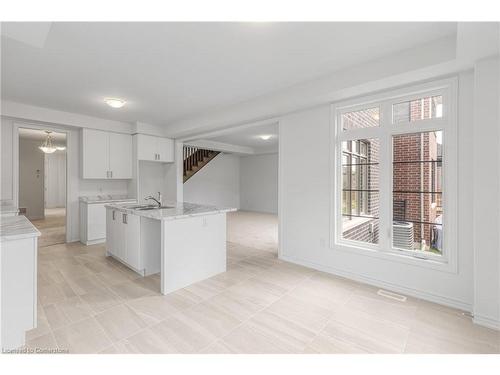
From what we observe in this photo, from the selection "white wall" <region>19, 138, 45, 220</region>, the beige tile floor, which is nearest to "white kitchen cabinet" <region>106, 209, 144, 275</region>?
the beige tile floor

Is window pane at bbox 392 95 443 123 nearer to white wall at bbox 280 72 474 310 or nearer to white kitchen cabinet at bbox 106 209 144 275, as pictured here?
white wall at bbox 280 72 474 310

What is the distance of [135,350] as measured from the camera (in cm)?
180

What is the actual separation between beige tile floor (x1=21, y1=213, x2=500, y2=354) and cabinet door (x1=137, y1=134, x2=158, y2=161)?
2902mm

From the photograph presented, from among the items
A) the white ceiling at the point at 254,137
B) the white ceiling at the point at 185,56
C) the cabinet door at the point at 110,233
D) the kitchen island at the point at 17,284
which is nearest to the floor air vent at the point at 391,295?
the white ceiling at the point at 185,56

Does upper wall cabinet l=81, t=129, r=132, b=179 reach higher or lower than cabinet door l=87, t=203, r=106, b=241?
higher

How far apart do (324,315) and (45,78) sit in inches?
169

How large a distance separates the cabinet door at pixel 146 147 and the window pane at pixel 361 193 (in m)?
4.24

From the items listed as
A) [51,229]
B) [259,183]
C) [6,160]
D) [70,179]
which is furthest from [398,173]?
[51,229]

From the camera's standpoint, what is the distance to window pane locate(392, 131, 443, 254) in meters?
2.70

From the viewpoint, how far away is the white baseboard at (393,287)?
2.45 metres

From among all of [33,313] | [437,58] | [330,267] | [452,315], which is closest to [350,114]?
[437,58]

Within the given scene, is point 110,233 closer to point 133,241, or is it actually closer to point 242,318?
point 133,241

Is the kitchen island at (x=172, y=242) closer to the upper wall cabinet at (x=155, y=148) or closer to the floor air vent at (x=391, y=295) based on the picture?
the floor air vent at (x=391, y=295)

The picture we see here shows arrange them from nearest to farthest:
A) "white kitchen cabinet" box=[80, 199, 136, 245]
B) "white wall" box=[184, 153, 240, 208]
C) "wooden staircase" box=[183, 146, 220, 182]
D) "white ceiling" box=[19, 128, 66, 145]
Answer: "white kitchen cabinet" box=[80, 199, 136, 245]
"white ceiling" box=[19, 128, 66, 145]
"wooden staircase" box=[183, 146, 220, 182]
"white wall" box=[184, 153, 240, 208]
